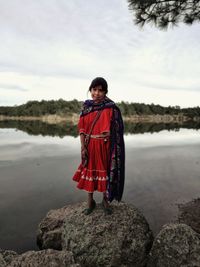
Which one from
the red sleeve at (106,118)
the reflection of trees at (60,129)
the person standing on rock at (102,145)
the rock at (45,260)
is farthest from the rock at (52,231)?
the reflection of trees at (60,129)

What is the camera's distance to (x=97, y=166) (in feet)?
19.1

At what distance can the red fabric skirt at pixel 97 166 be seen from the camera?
5773mm

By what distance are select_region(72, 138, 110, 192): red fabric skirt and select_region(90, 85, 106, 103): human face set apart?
76 centimetres

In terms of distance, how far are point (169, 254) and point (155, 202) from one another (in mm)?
4723

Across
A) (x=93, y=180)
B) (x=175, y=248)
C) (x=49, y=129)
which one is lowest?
(x=49, y=129)

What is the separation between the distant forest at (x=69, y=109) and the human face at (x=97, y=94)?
115 metres

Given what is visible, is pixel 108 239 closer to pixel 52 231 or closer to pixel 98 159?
pixel 98 159

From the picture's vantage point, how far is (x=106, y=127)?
5719 millimetres

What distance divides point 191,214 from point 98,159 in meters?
4.58

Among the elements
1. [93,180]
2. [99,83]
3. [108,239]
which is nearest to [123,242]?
[108,239]

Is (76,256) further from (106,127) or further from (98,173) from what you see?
(106,127)

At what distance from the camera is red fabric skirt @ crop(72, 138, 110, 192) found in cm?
577

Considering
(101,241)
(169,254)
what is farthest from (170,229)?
(101,241)

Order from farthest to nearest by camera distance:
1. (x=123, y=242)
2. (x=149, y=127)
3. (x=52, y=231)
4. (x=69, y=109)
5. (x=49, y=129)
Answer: (x=69, y=109)
(x=149, y=127)
(x=49, y=129)
(x=52, y=231)
(x=123, y=242)
